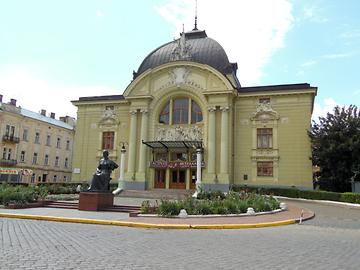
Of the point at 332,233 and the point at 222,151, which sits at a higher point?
the point at 222,151

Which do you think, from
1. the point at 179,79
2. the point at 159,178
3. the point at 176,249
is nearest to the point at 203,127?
the point at 179,79

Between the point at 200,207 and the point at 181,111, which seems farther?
the point at 181,111

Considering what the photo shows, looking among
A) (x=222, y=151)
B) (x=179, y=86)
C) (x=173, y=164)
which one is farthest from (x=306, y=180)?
(x=179, y=86)

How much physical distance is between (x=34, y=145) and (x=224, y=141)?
33.6 metres

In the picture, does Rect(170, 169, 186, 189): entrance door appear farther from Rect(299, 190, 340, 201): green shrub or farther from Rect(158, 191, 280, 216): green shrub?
Rect(158, 191, 280, 216): green shrub

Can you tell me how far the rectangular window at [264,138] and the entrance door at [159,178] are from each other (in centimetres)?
1053

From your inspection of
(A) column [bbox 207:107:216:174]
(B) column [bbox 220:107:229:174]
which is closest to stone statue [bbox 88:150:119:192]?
(A) column [bbox 207:107:216:174]

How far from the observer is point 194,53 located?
41969 mm

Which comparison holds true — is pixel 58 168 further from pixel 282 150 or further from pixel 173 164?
pixel 282 150

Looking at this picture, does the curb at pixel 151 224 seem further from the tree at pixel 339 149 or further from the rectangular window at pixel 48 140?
the rectangular window at pixel 48 140

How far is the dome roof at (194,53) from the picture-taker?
4078 centimetres

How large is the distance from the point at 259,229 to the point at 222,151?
23.1m

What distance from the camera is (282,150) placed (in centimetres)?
3628

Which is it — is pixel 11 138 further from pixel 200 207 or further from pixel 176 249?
pixel 176 249
